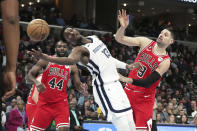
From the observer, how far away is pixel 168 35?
5781 millimetres

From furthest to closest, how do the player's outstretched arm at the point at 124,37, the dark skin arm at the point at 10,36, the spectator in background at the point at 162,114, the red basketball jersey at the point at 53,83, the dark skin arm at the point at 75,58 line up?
the spectator in background at the point at 162,114, the red basketball jersey at the point at 53,83, the player's outstretched arm at the point at 124,37, the dark skin arm at the point at 75,58, the dark skin arm at the point at 10,36

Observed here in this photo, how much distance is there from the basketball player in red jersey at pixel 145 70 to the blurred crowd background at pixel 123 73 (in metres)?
3.38

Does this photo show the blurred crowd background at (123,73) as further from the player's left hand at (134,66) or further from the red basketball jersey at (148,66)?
the player's left hand at (134,66)

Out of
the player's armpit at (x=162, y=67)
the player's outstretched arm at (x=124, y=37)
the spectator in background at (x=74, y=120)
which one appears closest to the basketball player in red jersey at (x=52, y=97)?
the player's outstretched arm at (x=124, y=37)

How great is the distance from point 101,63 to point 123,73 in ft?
25.2

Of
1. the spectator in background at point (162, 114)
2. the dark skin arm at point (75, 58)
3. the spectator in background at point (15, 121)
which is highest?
the dark skin arm at point (75, 58)

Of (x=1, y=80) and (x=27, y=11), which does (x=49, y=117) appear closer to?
(x=1, y=80)

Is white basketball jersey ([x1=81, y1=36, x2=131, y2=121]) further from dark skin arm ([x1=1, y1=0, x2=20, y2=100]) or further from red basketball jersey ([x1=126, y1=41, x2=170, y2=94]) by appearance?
dark skin arm ([x1=1, y1=0, x2=20, y2=100])

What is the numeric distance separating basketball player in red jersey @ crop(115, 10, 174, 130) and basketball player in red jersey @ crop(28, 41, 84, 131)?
3.57 ft

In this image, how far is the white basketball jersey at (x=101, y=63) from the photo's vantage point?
4.72 metres

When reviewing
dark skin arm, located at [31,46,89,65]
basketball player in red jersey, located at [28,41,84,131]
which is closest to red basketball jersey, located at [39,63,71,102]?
basketball player in red jersey, located at [28,41,84,131]

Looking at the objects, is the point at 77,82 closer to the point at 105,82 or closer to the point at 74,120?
the point at 105,82

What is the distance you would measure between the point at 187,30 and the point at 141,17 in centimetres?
358

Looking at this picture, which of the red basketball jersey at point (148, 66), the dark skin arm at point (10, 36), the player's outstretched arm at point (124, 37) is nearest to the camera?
the dark skin arm at point (10, 36)
